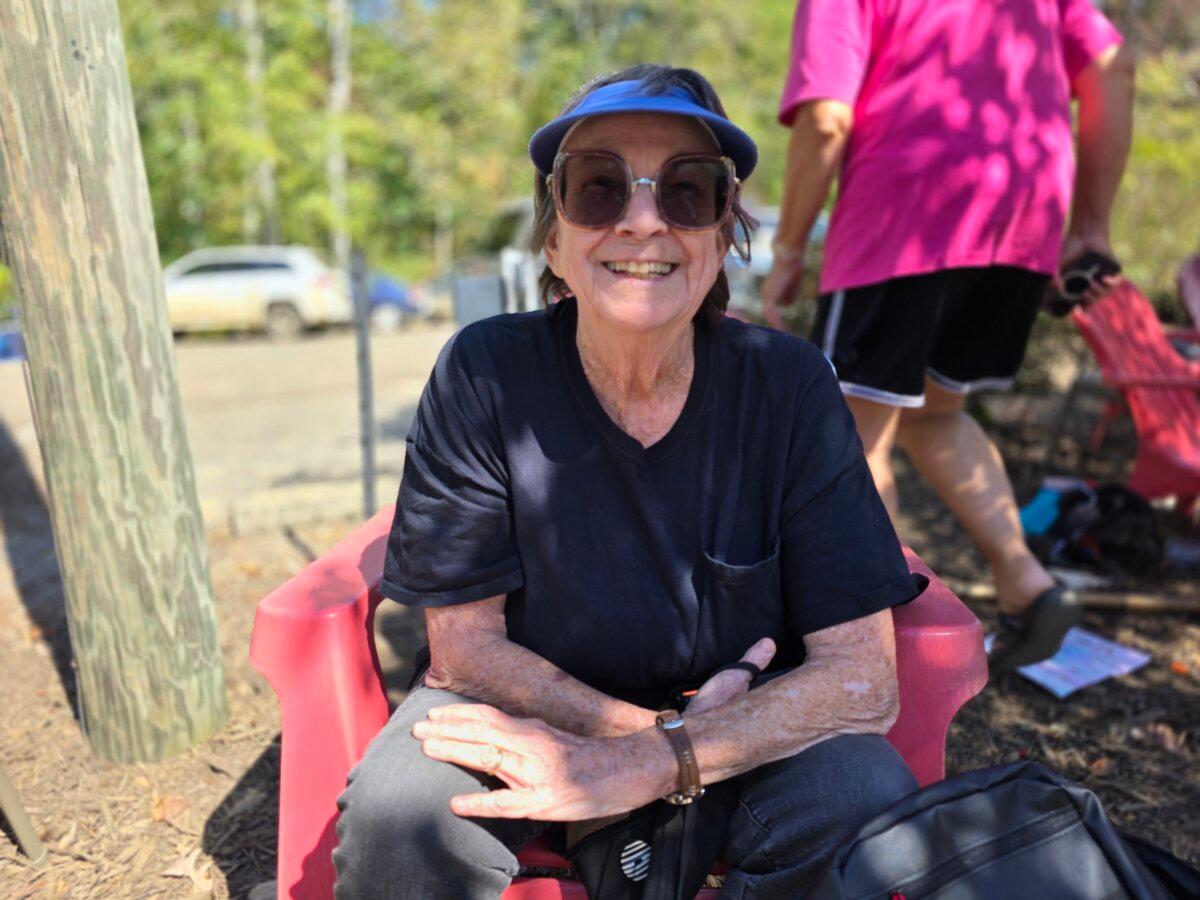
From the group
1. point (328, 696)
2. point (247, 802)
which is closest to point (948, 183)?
point (328, 696)

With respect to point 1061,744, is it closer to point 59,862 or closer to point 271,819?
point 271,819

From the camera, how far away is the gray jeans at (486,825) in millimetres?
1438

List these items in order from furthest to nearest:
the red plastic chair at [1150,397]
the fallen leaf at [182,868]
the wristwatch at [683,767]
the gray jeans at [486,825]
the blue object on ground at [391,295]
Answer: the blue object on ground at [391,295] < the red plastic chair at [1150,397] < the fallen leaf at [182,868] < the wristwatch at [683,767] < the gray jeans at [486,825]

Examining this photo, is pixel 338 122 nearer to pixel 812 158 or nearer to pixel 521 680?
pixel 812 158

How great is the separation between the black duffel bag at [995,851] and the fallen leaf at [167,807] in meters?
1.76

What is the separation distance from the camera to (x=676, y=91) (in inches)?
65.9

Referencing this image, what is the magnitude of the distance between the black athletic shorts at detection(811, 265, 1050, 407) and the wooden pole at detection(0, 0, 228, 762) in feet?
6.01

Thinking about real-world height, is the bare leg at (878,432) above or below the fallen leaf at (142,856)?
above

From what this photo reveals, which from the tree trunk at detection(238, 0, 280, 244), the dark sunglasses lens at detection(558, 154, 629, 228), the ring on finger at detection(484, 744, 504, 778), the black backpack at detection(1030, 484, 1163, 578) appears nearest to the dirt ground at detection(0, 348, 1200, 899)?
the black backpack at detection(1030, 484, 1163, 578)

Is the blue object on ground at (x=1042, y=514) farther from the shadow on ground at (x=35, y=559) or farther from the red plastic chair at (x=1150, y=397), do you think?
the shadow on ground at (x=35, y=559)

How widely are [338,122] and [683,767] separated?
74.1 ft

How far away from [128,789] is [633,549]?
1.65 meters

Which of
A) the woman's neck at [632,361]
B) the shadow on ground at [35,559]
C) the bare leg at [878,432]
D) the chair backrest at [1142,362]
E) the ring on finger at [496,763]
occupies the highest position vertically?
the woman's neck at [632,361]

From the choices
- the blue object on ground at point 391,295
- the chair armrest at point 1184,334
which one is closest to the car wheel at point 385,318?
the blue object on ground at point 391,295
